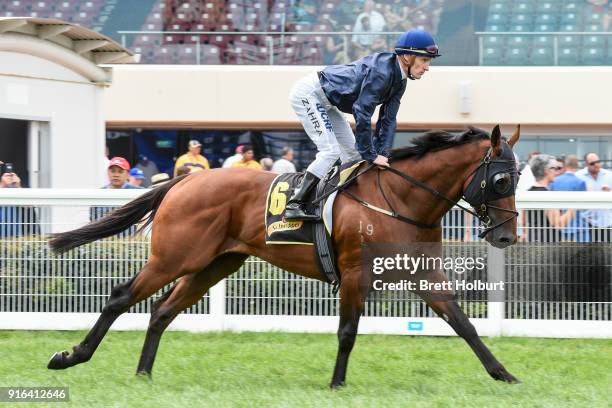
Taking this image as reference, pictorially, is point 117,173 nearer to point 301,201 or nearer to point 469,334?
point 301,201

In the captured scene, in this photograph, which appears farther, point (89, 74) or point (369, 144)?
point (89, 74)

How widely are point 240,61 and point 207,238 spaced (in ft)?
32.2

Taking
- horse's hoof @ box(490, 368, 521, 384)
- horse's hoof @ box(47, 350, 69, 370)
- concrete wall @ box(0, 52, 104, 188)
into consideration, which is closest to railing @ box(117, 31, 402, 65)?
concrete wall @ box(0, 52, 104, 188)

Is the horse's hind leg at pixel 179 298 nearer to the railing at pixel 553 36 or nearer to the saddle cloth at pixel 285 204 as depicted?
the saddle cloth at pixel 285 204

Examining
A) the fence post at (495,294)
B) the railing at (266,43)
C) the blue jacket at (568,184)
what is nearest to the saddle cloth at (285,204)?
the fence post at (495,294)

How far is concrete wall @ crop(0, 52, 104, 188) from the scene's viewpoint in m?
10.4

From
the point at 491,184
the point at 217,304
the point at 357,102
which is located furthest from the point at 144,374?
the point at 491,184

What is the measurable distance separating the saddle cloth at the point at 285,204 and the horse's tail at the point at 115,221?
707 millimetres

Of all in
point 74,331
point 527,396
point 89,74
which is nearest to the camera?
point 527,396

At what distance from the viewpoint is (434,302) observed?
580cm

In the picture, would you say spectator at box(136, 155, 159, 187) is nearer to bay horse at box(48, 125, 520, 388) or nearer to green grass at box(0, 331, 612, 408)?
green grass at box(0, 331, 612, 408)

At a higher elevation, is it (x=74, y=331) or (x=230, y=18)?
(x=230, y=18)

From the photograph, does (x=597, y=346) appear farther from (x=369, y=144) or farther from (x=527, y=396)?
(x=369, y=144)

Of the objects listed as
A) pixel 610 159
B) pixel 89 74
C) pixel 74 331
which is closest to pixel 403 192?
pixel 74 331
